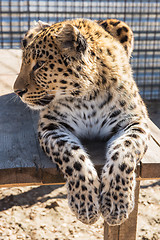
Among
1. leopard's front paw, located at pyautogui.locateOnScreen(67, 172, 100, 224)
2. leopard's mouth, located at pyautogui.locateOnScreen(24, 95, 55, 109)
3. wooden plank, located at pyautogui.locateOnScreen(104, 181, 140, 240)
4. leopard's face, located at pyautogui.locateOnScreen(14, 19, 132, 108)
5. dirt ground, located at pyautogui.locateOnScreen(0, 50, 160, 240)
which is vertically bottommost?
dirt ground, located at pyautogui.locateOnScreen(0, 50, 160, 240)

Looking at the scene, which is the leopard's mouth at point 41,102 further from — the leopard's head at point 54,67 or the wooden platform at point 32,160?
the wooden platform at point 32,160

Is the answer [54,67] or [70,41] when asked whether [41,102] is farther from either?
[70,41]

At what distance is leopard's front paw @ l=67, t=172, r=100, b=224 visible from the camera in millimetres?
2021

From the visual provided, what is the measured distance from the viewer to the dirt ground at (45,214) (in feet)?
11.8

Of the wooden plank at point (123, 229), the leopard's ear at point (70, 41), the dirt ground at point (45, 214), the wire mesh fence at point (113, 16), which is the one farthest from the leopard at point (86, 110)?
the wire mesh fence at point (113, 16)

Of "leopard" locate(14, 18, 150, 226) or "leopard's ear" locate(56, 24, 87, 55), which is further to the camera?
"leopard's ear" locate(56, 24, 87, 55)

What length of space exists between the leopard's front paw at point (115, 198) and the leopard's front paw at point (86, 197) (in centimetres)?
4

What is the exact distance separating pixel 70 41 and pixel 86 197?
0.86 metres

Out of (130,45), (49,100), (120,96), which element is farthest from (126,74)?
(130,45)

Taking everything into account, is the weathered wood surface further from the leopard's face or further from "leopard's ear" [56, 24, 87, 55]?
"leopard's ear" [56, 24, 87, 55]

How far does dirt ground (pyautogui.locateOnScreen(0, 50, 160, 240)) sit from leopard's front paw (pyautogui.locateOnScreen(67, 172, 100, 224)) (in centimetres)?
162

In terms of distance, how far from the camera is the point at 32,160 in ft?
7.43

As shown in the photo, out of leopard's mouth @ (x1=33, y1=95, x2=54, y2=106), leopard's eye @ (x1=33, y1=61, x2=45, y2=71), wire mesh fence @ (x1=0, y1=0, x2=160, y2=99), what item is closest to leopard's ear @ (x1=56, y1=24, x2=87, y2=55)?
leopard's eye @ (x1=33, y1=61, x2=45, y2=71)

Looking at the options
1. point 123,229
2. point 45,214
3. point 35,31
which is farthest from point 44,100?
point 45,214
